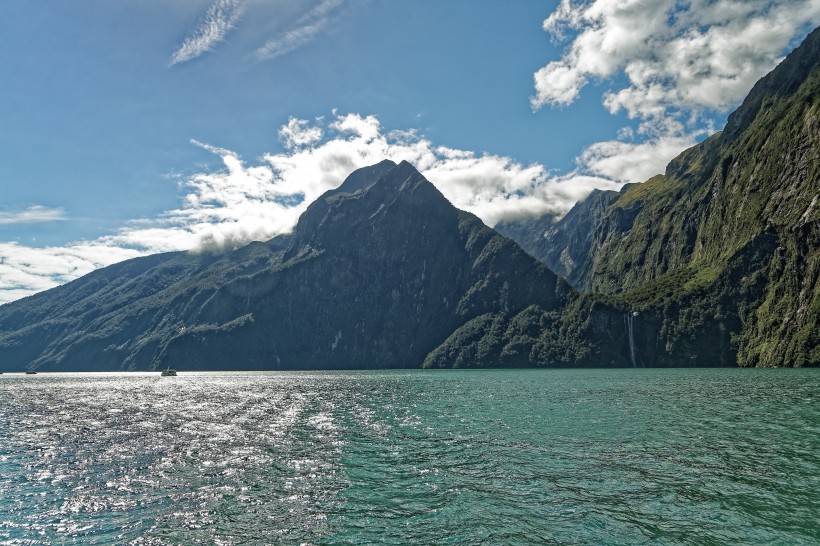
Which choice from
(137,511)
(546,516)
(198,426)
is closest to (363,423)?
(198,426)

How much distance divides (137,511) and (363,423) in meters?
41.4

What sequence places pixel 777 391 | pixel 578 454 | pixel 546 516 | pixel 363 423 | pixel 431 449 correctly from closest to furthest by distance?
1. pixel 546 516
2. pixel 578 454
3. pixel 431 449
4. pixel 363 423
5. pixel 777 391

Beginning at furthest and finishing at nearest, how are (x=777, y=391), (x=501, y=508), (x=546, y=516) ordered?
(x=777, y=391) → (x=501, y=508) → (x=546, y=516)

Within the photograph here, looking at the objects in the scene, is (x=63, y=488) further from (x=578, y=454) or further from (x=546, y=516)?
→ (x=578, y=454)

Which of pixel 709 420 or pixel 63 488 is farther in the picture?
pixel 709 420

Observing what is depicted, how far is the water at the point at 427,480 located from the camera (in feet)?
95.9

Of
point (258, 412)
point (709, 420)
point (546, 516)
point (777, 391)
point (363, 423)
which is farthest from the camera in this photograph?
point (777, 391)

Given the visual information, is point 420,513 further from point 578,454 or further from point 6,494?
point 6,494

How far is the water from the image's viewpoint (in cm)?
2923

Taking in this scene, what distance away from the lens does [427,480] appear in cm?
3994

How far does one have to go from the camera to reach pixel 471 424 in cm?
6944

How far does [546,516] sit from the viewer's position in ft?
100

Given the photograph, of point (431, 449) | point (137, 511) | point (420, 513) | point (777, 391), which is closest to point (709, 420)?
point (431, 449)

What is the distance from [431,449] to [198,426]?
3823 cm
